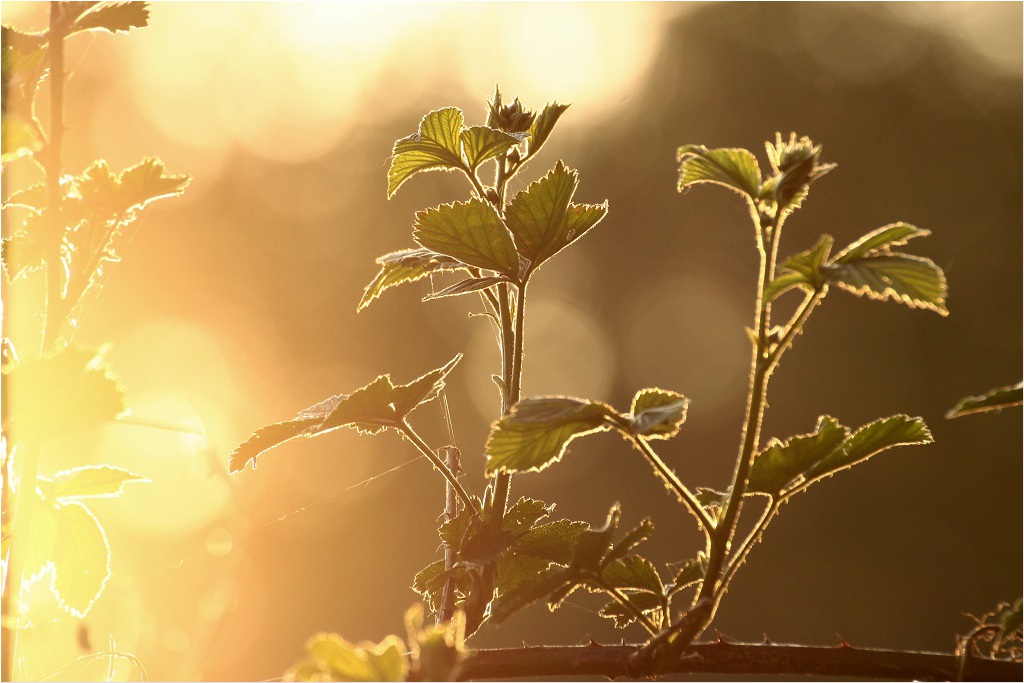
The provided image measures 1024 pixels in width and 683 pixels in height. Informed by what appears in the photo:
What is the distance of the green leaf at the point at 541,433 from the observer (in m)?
0.57

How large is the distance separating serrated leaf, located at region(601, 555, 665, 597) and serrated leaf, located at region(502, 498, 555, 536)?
8 centimetres

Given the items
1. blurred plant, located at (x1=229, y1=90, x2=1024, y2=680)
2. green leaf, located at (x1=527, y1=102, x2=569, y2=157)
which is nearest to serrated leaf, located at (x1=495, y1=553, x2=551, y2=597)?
blurred plant, located at (x1=229, y1=90, x2=1024, y2=680)

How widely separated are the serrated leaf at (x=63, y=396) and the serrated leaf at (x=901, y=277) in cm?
44

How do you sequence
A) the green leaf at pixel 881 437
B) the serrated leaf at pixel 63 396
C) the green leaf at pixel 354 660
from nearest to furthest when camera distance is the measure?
1. the green leaf at pixel 354 660
2. the serrated leaf at pixel 63 396
3. the green leaf at pixel 881 437

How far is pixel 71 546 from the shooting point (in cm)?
70

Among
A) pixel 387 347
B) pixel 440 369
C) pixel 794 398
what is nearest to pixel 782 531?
pixel 794 398

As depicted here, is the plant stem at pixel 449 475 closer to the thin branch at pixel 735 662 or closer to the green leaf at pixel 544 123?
the thin branch at pixel 735 662

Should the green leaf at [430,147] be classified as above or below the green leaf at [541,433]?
above

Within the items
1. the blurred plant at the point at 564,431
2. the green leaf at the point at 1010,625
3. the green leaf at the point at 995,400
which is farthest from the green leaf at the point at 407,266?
the green leaf at the point at 1010,625

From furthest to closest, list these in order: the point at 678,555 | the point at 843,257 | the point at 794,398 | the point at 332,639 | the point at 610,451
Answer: the point at 794,398
the point at 610,451
the point at 678,555
the point at 843,257
the point at 332,639

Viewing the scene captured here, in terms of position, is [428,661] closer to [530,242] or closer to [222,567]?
[222,567]

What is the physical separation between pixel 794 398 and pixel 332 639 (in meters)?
7.33

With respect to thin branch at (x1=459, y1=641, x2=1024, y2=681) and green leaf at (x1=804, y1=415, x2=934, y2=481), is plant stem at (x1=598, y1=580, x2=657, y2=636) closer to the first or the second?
thin branch at (x1=459, y1=641, x2=1024, y2=681)

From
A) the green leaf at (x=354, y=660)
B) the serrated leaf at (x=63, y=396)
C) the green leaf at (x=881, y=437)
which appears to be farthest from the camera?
the green leaf at (x=881, y=437)
